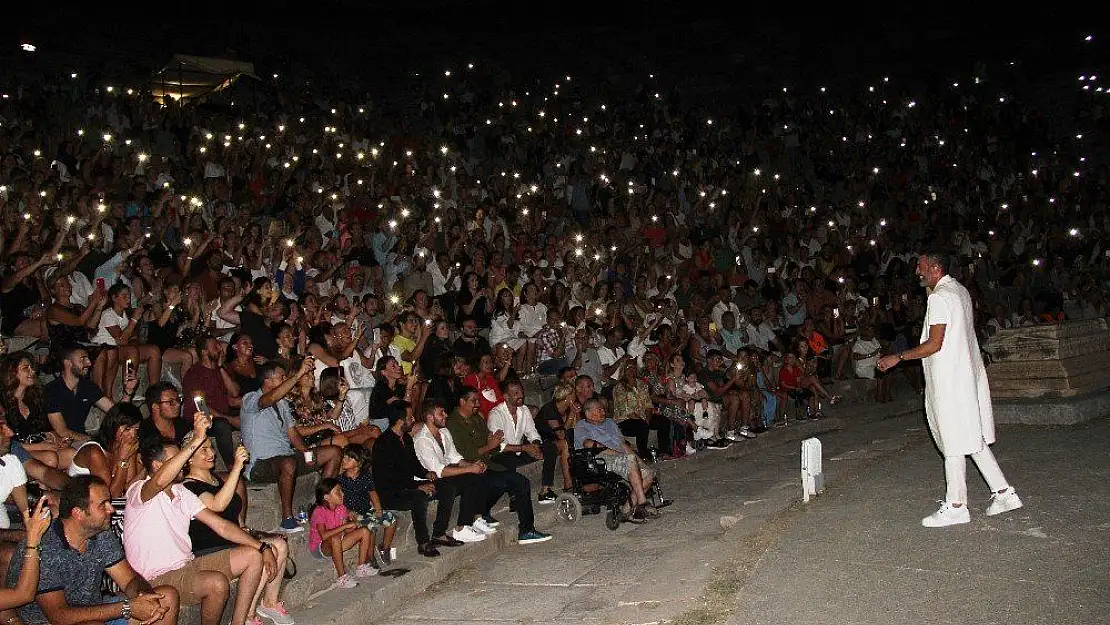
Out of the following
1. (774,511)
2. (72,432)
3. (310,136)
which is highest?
(310,136)

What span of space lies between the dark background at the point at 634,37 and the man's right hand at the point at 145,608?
71.9ft

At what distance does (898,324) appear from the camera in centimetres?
1798

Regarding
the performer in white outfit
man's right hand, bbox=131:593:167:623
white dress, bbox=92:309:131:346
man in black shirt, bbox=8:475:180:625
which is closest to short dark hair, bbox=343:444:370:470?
man in black shirt, bbox=8:475:180:625

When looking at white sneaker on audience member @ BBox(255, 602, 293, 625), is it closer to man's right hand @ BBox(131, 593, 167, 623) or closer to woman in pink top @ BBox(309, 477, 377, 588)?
woman in pink top @ BBox(309, 477, 377, 588)

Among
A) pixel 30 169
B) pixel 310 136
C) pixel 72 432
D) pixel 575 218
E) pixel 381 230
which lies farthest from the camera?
pixel 575 218

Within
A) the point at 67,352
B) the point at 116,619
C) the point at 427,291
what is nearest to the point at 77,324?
the point at 67,352

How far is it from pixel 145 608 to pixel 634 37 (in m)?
33.1

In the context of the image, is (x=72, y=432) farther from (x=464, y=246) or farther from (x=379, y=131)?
(x=379, y=131)

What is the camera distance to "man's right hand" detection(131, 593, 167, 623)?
206 inches

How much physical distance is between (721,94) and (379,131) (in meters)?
16.2

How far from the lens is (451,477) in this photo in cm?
873

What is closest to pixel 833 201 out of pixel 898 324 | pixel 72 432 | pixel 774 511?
pixel 898 324

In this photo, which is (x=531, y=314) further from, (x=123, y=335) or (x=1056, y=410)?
(x=1056, y=410)

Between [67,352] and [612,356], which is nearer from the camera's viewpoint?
[67,352]
